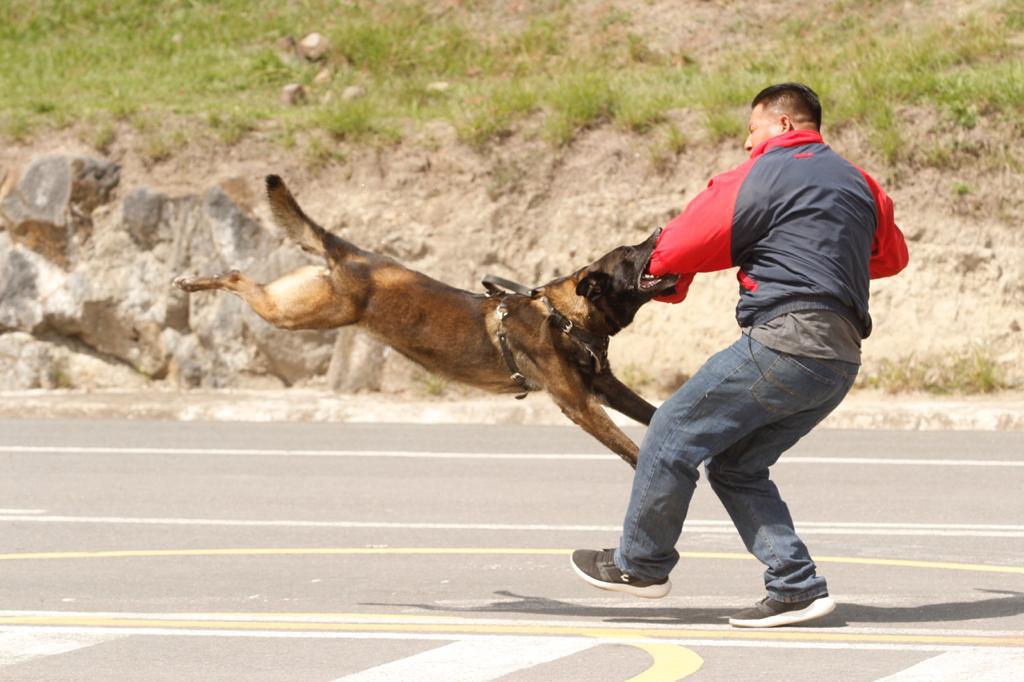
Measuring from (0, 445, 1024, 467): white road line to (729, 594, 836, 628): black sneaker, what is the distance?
A: 5.22 meters

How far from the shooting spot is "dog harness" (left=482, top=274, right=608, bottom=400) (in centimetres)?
672

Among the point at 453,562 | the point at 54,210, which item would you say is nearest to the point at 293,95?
the point at 54,210

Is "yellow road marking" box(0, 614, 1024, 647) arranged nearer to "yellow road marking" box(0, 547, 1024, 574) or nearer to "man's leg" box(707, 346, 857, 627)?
"man's leg" box(707, 346, 857, 627)

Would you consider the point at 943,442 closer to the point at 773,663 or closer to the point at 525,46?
the point at 773,663

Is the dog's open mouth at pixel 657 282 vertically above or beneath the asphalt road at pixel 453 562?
above

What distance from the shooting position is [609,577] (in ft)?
20.2

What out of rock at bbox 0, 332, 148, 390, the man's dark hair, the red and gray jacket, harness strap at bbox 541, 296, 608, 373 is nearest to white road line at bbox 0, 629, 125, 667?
harness strap at bbox 541, 296, 608, 373

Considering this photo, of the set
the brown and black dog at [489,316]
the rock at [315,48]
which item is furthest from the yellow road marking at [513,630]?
the rock at [315,48]

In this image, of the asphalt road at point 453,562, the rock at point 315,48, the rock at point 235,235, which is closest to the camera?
the asphalt road at point 453,562

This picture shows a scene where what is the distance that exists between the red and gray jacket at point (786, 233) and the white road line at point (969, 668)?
1.27 m

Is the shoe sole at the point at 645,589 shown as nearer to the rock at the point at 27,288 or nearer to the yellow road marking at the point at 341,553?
the yellow road marking at the point at 341,553

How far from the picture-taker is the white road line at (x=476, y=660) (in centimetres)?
507

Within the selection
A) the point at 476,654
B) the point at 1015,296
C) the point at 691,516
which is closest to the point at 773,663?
the point at 476,654

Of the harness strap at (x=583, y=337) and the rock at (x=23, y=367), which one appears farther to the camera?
the rock at (x=23, y=367)
